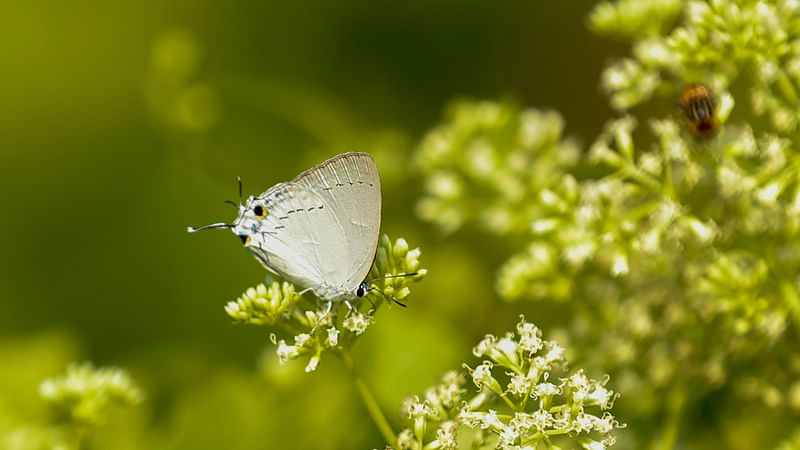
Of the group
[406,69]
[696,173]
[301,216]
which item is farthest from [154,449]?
[406,69]

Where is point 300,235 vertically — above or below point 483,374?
above

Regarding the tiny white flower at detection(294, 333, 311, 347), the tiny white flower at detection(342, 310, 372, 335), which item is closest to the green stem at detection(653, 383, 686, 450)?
the tiny white flower at detection(342, 310, 372, 335)

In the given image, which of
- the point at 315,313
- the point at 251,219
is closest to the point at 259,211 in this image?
the point at 251,219

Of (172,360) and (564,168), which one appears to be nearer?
(564,168)

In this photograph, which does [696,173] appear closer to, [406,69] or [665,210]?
[665,210]

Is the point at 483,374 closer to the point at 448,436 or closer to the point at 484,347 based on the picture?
the point at 484,347

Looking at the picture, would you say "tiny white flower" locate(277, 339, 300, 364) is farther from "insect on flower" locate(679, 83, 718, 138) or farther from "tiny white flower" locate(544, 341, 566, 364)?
"insect on flower" locate(679, 83, 718, 138)

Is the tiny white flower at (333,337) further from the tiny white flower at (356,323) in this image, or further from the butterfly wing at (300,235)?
the butterfly wing at (300,235)

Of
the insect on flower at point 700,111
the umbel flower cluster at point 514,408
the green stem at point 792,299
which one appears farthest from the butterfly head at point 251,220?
the green stem at point 792,299
